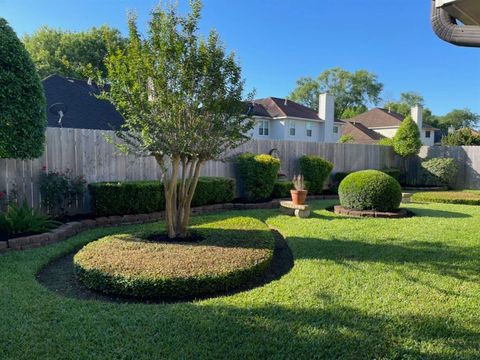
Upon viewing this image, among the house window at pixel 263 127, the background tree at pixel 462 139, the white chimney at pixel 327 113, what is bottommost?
the background tree at pixel 462 139

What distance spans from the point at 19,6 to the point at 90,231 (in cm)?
745

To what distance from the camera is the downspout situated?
2.44 metres

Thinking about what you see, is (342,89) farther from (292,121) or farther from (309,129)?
(292,121)

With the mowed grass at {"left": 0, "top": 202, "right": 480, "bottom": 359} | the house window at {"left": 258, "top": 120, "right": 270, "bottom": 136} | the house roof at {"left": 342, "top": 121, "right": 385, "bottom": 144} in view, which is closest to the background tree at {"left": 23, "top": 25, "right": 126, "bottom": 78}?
the house window at {"left": 258, "top": 120, "right": 270, "bottom": 136}

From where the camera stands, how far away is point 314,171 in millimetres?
11773

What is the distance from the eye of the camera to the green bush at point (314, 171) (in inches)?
464

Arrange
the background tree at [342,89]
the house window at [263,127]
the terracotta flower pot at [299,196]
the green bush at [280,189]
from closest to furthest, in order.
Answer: the terracotta flower pot at [299,196] → the green bush at [280,189] → the house window at [263,127] → the background tree at [342,89]

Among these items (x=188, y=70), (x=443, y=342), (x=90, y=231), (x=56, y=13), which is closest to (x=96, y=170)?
(x=90, y=231)

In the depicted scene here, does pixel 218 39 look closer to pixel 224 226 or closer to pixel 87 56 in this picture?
pixel 224 226

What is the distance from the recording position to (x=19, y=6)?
977 centimetres

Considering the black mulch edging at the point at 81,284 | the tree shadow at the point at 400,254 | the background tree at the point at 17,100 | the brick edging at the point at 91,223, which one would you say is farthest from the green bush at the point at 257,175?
the background tree at the point at 17,100

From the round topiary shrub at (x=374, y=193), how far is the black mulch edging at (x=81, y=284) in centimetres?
369

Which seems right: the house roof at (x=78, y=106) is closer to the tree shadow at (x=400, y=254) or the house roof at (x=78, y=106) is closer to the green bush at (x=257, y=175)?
the green bush at (x=257, y=175)

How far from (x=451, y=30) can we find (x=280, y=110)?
85.6 feet
